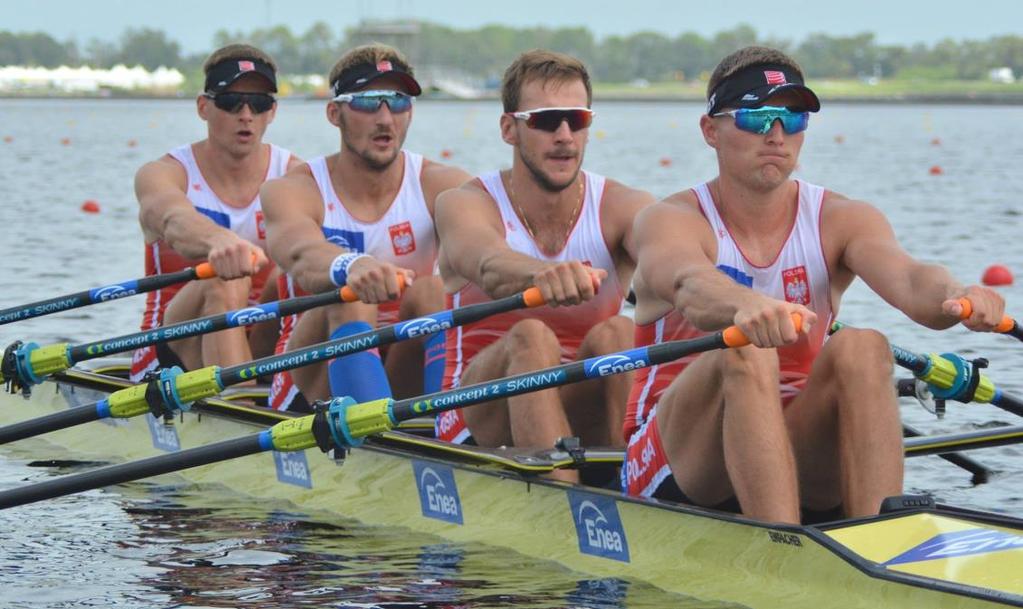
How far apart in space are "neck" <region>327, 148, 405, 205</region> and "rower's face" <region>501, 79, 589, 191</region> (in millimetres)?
1301

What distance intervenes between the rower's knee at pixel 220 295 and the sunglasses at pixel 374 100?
44.5 inches

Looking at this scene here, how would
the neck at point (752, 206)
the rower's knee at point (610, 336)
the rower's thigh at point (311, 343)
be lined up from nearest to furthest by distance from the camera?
the neck at point (752, 206) → the rower's knee at point (610, 336) → the rower's thigh at point (311, 343)

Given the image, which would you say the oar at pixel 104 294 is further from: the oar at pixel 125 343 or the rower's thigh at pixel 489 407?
the rower's thigh at pixel 489 407

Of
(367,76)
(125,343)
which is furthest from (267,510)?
(367,76)

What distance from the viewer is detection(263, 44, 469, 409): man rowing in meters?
8.19

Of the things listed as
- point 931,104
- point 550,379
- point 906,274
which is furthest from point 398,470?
point 931,104

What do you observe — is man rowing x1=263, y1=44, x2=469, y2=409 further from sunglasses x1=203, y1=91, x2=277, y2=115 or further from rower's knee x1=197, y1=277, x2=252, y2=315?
sunglasses x1=203, y1=91, x2=277, y2=115

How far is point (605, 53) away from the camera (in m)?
188

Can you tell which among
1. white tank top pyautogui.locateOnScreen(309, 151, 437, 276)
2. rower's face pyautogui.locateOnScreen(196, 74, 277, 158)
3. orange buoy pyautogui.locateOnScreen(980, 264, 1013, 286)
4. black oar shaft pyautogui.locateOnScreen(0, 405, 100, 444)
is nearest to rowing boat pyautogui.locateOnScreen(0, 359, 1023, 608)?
white tank top pyautogui.locateOnScreen(309, 151, 437, 276)

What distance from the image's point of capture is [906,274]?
590 cm

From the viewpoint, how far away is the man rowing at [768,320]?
5574 mm

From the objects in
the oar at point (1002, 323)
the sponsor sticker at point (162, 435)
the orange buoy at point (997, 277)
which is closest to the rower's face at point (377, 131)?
the sponsor sticker at point (162, 435)

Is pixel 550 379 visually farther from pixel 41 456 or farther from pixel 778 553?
pixel 41 456

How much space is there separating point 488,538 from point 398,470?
0.66 m
